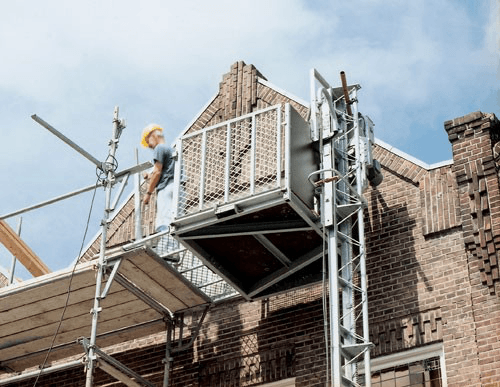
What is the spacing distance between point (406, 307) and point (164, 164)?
3.96 metres

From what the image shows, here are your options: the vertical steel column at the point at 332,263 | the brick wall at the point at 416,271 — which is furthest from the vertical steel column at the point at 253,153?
the brick wall at the point at 416,271

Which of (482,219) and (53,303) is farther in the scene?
(53,303)

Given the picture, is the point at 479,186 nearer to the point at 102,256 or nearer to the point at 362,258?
the point at 362,258

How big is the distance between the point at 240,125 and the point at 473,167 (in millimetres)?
3215

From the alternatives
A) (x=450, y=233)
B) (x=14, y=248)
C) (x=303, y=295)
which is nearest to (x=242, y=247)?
(x=303, y=295)

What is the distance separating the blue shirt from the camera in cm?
1767

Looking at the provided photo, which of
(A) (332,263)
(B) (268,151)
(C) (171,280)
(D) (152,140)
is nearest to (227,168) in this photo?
(B) (268,151)

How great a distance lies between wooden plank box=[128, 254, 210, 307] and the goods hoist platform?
1.96ft

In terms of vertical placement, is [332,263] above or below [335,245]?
below

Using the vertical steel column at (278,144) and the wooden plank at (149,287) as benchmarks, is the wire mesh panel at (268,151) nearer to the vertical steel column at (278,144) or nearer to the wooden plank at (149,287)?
the vertical steel column at (278,144)

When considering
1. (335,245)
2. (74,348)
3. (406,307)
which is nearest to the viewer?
(335,245)

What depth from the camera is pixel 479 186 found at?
16.7 metres

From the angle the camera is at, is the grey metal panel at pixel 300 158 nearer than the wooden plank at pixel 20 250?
Yes

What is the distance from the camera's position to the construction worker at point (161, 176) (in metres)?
17.3
